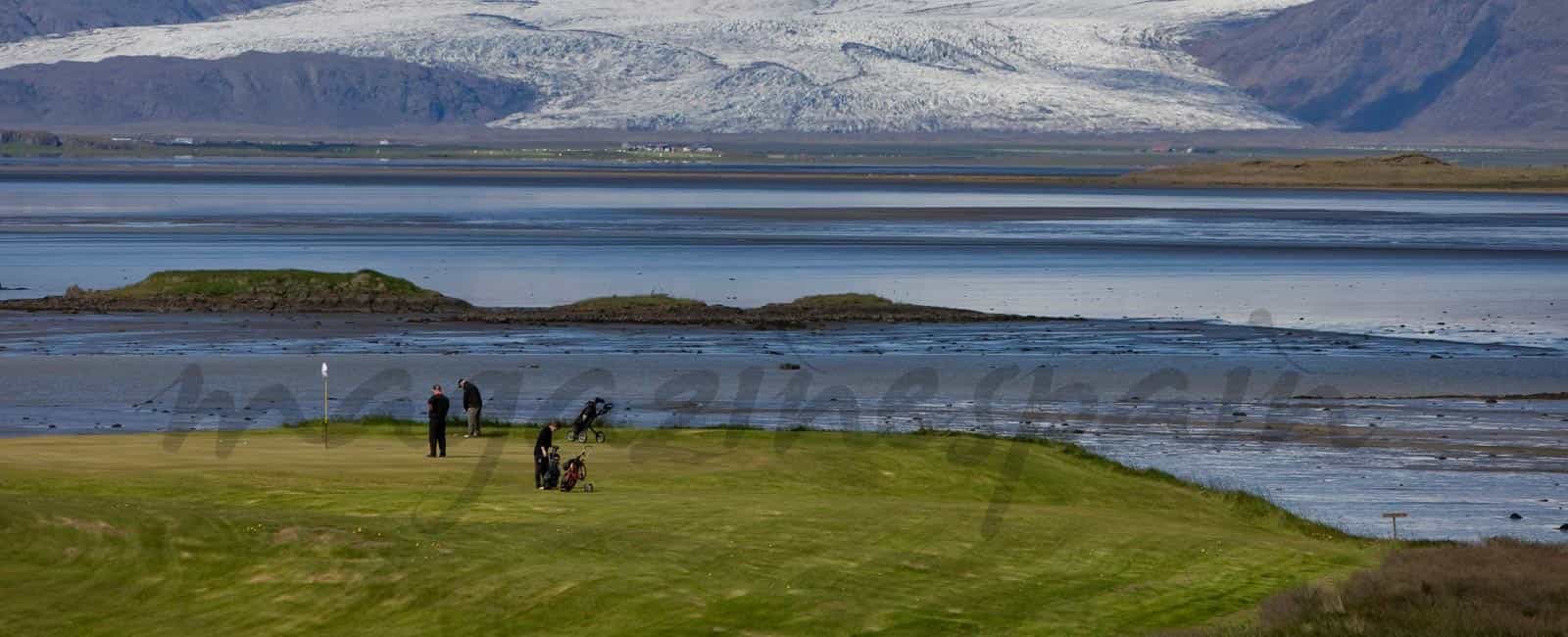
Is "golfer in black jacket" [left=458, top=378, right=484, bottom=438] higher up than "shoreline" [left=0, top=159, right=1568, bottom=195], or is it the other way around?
"shoreline" [left=0, top=159, right=1568, bottom=195]

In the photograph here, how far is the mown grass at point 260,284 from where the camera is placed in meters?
64.7

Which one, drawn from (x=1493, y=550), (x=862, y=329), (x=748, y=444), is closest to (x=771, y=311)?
(x=862, y=329)

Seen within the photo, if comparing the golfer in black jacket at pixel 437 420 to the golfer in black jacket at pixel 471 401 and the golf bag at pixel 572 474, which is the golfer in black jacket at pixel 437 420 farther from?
the golf bag at pixel 572 474

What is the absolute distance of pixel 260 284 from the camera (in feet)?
214

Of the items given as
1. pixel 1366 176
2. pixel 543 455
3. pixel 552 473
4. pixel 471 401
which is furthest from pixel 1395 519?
pixel 1366 176

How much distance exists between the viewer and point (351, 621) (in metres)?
17.4

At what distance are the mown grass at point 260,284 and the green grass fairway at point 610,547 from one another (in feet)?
119

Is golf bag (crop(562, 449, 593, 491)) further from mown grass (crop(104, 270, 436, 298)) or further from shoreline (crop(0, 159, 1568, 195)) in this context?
shoreline (crop(0, 159, 1568, 195))

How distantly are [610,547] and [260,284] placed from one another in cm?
4703

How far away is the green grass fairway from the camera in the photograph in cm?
1777

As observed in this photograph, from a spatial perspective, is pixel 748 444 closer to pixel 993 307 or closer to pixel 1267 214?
pixel 993 307

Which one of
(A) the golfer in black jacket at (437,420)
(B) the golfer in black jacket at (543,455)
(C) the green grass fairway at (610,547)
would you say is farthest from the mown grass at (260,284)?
(B) the golfer in black jacket at (543,455)

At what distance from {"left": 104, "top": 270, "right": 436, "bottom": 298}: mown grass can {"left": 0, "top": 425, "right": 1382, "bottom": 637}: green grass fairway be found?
36316 mm

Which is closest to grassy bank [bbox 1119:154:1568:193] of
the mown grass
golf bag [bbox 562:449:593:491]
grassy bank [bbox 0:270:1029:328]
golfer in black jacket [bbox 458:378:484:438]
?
grassy bank [bbox 0:270:1029:328]
